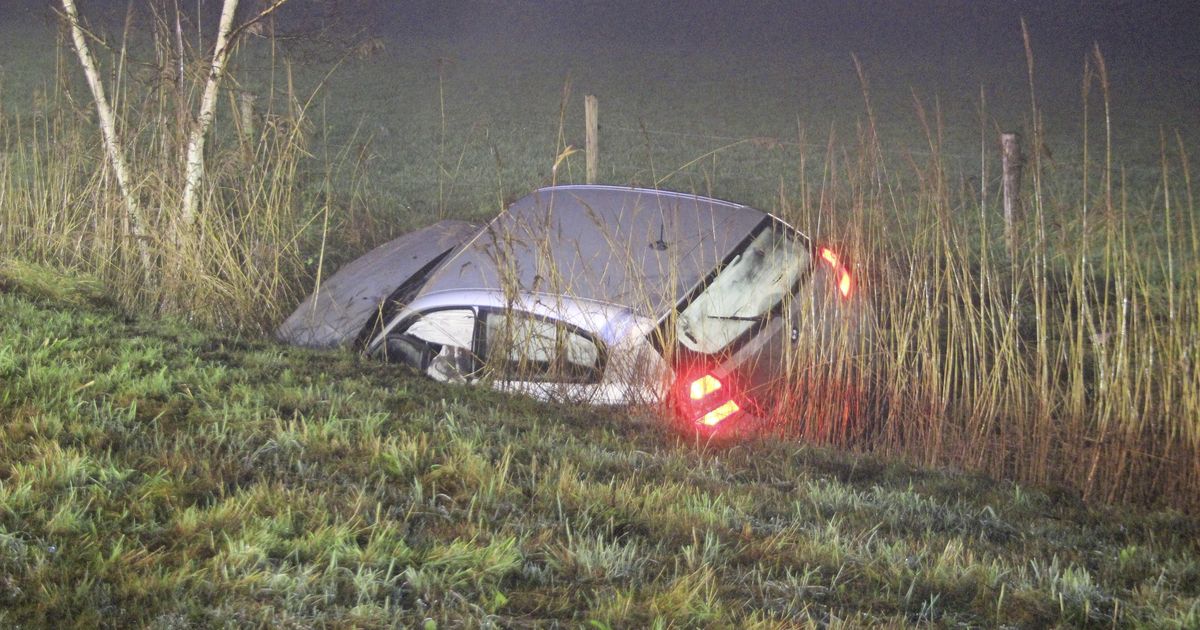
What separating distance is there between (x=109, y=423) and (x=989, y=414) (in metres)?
3.69

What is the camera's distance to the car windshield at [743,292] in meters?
5.02

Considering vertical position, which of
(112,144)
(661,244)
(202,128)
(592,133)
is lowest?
(661,244)

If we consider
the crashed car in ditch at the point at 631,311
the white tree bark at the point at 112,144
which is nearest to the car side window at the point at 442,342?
the crashed car in ditch at the point at 631,311

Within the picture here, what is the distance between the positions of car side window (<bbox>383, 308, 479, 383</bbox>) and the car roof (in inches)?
6.1

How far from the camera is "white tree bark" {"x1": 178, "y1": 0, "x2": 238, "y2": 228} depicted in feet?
22.0

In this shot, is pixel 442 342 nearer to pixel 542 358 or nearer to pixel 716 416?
pixel 542 358

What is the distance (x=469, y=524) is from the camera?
10.3 feet

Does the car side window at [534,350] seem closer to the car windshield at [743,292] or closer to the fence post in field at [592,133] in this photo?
the car windshield at [743,292]

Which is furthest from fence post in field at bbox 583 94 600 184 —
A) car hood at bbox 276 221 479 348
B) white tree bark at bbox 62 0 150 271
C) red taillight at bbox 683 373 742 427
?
red taillight at bbox 683 373 742 427

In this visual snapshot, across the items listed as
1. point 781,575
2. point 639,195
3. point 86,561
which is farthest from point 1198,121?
point 86,561

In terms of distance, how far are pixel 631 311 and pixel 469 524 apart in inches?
77.8

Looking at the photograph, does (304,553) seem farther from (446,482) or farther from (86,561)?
(446,482)

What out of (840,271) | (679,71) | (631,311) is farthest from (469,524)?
(679,71)

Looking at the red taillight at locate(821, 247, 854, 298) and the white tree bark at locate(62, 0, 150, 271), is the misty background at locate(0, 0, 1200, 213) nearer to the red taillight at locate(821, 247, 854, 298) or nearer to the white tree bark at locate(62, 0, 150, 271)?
the white tree bark at locate(62, 0, 150, 271)
